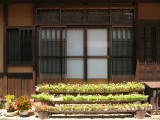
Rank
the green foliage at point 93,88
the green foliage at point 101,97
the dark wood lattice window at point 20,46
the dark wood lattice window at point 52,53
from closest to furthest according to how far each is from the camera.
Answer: the green foliage at point 101,97 < the green foliage at point 93,88 < the dark wood lattice window at point 52,53 < the dark wood lattice window at point 20,46

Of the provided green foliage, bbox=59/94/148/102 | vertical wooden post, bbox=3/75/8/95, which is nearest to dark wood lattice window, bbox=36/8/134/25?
vertical wooden post, bbox=3/75/8/95

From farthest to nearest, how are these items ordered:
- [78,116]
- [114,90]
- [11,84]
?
[11,84] → [114,90] → [78,116]

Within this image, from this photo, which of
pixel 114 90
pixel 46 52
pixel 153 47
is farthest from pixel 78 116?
pixel 153 47

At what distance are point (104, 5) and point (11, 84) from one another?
6029 mm

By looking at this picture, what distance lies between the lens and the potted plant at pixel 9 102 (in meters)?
7.81

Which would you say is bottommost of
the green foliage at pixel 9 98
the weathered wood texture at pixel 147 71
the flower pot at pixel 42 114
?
the flower pot at pixel 42 114

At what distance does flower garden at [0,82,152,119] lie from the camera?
7.43 m

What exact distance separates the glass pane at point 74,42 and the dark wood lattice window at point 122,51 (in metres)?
1.63

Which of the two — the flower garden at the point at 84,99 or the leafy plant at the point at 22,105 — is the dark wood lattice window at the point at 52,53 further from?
the leafy plant at the point at 22,105

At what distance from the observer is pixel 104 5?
→ 8.82m

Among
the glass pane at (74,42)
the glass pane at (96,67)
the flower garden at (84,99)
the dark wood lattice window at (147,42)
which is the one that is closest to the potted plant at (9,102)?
the flower garden at (84,99)

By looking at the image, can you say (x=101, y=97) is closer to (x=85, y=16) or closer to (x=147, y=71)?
(x=147, y=71)

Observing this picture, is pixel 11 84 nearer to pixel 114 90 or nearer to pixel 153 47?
pixel 114 90

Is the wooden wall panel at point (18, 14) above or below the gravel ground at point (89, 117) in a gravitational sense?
above
